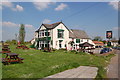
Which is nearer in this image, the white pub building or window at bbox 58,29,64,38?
the white pub building

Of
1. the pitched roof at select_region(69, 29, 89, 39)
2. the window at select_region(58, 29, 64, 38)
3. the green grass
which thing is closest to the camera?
the green grass

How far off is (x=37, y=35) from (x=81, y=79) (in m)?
29.1

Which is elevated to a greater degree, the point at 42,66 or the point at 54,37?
the point at 54,37

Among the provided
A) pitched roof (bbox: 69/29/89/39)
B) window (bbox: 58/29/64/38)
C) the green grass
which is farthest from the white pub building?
the green grass

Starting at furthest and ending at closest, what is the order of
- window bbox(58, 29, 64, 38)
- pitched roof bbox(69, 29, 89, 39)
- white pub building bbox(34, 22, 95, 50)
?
pitched roof bbox(69, 29, 89, 39), window bbox(58, 29, 64, 38), white pub building bbox(34, 22, 95, 50)

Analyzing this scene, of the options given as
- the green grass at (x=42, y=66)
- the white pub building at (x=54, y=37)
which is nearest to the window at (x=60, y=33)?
the white pub building at (x=54, y=37)

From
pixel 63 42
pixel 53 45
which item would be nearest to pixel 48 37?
pixel 53 45

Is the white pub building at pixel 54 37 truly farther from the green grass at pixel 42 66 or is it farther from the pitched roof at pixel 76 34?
the green grass at pixel 42 66

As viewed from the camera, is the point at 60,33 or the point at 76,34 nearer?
the point at 60,33

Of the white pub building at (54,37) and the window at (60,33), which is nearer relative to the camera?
the white pub building at (54,37)

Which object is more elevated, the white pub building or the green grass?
the white pub building

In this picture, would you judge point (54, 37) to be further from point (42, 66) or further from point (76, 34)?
point (42, 66)

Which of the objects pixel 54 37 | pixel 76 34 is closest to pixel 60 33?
pixel 54 37

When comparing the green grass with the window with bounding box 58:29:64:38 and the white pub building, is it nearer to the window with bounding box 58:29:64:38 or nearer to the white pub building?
the white pub building
